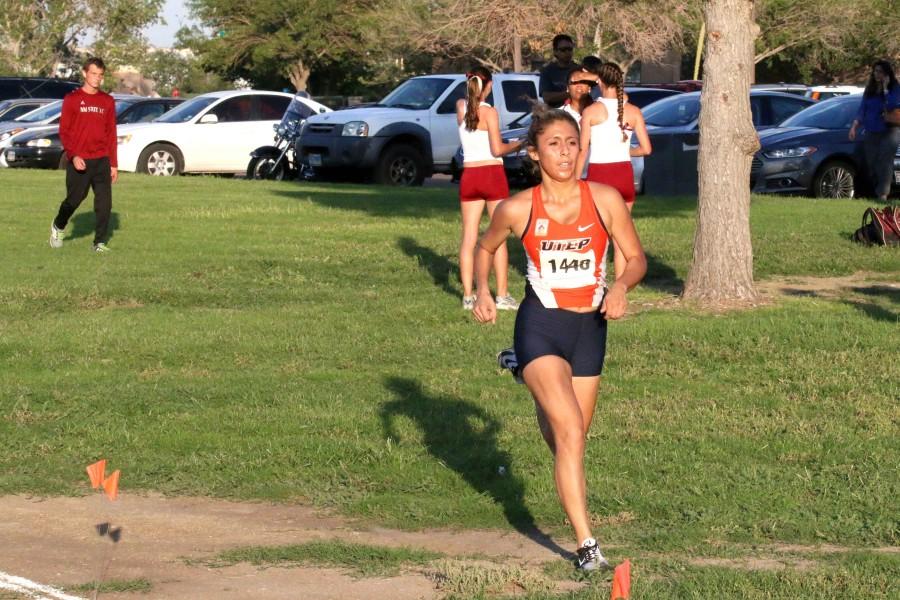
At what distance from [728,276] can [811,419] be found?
3762 mm

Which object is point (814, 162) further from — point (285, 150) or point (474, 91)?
point (474, 91)

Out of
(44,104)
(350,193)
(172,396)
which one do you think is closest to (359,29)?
(44,104)

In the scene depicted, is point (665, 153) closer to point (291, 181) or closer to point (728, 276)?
point (291, 181)

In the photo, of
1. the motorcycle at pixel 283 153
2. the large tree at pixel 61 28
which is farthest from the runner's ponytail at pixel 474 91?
the large tree at pixel 61 28

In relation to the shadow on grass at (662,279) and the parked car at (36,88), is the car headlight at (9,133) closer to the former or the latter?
the parked car at (36,88)

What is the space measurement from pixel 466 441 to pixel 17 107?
2765 cm

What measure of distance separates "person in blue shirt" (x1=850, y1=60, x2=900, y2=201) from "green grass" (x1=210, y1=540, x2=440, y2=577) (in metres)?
14.3

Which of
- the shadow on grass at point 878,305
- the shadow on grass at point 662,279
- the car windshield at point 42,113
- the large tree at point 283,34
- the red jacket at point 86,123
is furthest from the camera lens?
the large tree at point 283,34

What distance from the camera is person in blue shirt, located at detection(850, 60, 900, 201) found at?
18.8m

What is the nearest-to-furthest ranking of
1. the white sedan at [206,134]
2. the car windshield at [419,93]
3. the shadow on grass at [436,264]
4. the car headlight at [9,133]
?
the shadow on grass at [436,264], the car windshield at [419,93], the white sedan at [206,134], the car headlight at [9,133]

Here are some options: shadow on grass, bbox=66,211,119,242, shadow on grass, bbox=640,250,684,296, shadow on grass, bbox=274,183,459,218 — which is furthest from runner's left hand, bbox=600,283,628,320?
shadow on grass, bbox=274,183,459,218

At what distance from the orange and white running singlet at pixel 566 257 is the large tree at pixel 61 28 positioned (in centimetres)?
5223

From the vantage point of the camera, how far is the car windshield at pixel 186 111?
26.5 metres

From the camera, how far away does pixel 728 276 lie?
38.5ft
